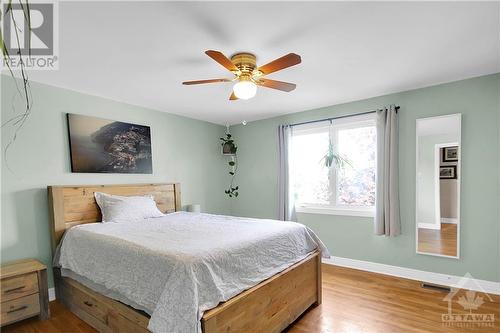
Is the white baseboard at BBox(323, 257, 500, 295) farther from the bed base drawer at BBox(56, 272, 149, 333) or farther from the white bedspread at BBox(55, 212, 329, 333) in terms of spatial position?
the bed base drawer at BBox(56, 272, 149, 333)

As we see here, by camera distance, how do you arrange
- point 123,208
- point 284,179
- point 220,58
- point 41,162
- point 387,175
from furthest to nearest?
1. point 284,179
2. point 387,175
3. point 123,208
4. point 41,162
5. point 220,58

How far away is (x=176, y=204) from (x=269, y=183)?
1.62m

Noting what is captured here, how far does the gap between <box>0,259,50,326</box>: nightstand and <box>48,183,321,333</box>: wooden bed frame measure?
22cm

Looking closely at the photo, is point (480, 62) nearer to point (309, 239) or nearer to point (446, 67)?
point (446, 67)

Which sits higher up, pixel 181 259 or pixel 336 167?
pixel 336 167

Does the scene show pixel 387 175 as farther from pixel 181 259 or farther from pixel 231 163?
pixel 181 259

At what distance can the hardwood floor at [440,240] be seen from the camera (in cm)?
296

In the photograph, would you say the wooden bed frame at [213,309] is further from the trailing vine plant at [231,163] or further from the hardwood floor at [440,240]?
the trailing vine plant at [231,163]

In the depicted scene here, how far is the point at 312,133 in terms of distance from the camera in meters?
A: 4.11

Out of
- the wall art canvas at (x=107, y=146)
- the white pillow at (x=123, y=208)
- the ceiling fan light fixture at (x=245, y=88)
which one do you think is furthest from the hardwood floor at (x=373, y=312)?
the ceiling fan light fixture at (x=245, y=88)

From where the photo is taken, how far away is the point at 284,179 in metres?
4.17

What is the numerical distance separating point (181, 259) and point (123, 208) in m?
1.73

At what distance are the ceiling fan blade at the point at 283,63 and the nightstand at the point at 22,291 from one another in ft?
9.02

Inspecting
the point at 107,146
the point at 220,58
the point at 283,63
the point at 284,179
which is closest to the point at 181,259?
the point at 220,58
